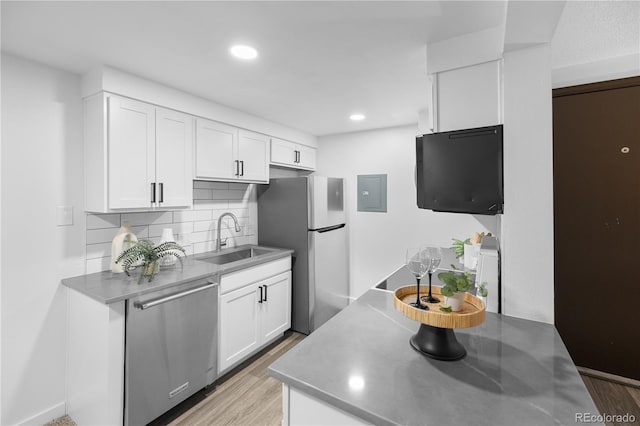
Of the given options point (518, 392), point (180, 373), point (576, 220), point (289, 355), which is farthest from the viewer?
point (576, 220)

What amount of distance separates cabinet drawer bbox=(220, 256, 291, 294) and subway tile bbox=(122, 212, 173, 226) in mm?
759

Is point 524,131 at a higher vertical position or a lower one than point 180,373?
higher

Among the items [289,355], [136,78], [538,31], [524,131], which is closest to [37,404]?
[289,355]

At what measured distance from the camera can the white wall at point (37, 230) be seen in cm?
170

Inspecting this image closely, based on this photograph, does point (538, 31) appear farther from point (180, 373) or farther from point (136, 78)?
point (180, 373)

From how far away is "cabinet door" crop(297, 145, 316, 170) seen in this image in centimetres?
367

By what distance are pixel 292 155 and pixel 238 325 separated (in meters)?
2.01

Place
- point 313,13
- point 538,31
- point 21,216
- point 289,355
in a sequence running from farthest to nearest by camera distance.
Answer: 1. point 21,216
2. point 313,13
3. point 538,31
4. point 289,355

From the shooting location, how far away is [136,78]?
197cm

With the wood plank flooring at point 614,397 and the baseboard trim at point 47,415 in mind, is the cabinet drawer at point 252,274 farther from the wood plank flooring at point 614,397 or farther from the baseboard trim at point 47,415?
the wood plank flooring at point 614,397

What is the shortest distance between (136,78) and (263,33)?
3.53 ft

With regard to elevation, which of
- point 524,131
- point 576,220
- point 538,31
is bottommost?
point 576,220

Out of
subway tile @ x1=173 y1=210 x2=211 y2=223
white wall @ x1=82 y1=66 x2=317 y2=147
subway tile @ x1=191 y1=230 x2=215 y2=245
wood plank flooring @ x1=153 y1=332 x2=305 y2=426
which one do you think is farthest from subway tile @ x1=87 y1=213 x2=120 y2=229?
wood plank flooring @ x1=153 y1=332 x2=305 y2=426

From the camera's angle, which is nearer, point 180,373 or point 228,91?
point 180,373
